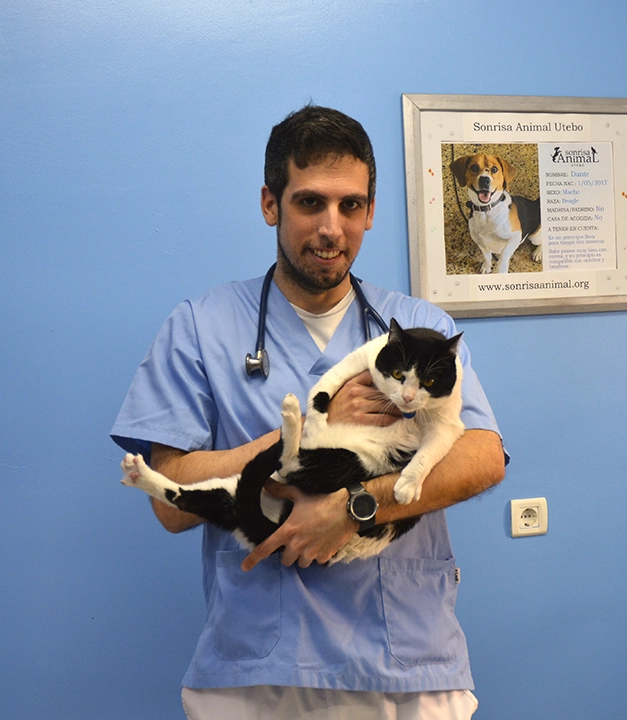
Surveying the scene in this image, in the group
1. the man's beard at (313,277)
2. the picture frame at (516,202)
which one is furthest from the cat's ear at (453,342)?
the picture frame at (516,202)

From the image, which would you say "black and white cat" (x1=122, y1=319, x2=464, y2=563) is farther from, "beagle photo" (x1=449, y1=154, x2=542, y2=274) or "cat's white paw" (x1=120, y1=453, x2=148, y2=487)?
"beagle photo" (x1=449, y1=154, x2=542, y2=274)

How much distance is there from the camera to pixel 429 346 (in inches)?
41.8

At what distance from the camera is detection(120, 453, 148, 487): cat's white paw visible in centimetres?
98

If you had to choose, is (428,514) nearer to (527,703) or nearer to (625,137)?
(527,703)

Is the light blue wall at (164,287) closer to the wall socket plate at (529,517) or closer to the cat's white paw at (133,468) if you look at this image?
the wall socket plate at (529,517)

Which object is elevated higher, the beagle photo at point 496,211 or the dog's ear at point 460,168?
the dog's ear at point 460,168

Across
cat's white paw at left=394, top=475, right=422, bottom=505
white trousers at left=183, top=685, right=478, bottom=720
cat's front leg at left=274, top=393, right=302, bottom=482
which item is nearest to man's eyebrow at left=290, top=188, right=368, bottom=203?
cat's front leg at left=274, top=393, right=302, bottom=482

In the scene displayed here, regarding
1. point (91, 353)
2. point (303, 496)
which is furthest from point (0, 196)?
point (303, 496)

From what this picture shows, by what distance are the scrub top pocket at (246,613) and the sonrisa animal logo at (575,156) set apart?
1.33 metres

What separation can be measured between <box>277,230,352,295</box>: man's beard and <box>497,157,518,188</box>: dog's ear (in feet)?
2.47

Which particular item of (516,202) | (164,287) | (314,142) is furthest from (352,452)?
(516,202)

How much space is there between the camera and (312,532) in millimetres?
1002

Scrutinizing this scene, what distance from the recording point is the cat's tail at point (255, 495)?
99 cm

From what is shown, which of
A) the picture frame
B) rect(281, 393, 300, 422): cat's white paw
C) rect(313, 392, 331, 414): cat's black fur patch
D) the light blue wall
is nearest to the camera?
rect(281, 393, 300, 422): cat's white paw
